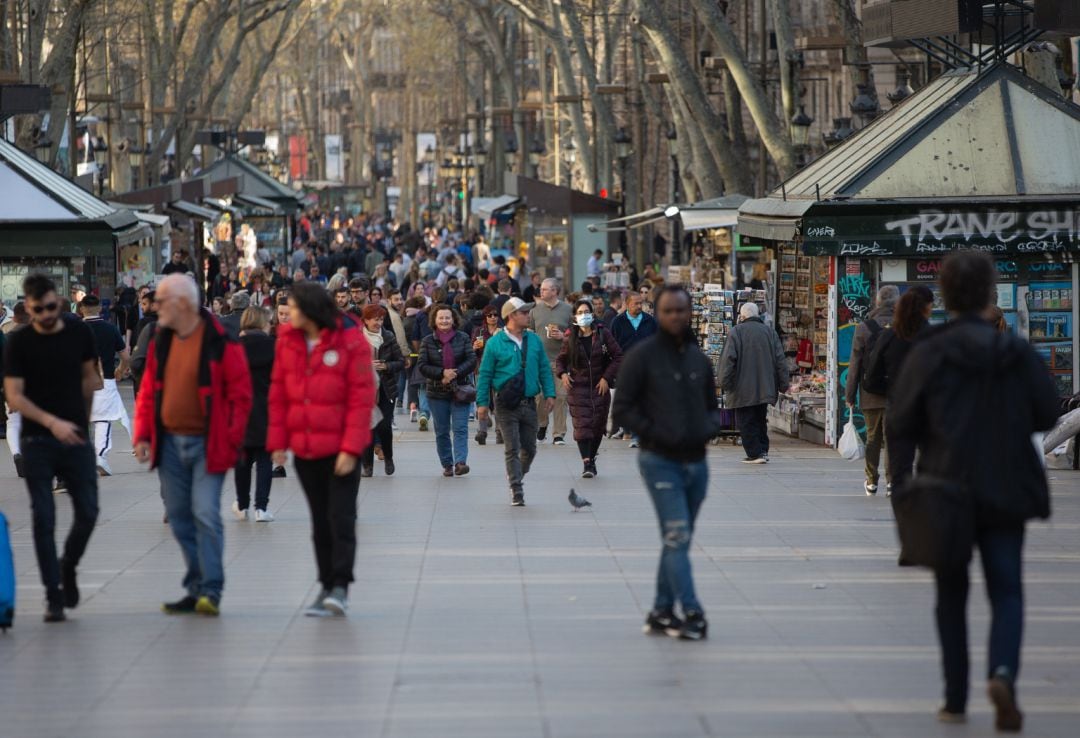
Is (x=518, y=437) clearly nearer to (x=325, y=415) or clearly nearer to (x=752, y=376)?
(x=752, y=376)

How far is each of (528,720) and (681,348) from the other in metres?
2.18

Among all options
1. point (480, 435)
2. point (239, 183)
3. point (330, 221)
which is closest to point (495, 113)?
point (239, 183)

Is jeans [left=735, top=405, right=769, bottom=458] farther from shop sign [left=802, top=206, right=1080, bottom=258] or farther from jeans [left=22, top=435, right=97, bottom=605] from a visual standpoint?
jeans [left=22, top=435, right=97, bottom=605]

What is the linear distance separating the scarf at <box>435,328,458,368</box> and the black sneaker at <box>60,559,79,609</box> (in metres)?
6.84

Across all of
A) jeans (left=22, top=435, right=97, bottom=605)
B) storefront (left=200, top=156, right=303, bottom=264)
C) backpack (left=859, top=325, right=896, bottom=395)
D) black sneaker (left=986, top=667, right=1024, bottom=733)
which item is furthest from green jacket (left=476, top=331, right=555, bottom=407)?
storefront (left=200, top=156, right=303, bottom=264)

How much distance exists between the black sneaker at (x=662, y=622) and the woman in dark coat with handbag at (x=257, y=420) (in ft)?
14.2

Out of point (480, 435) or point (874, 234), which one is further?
point (480, 435)

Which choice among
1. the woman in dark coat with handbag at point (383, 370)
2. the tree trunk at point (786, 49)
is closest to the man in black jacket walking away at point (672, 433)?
the woman in dark coat with handbag at point (383, 370)

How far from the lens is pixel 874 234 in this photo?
57.0 feet

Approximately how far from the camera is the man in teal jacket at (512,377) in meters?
13.9

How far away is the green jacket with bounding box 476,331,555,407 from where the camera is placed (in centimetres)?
1409

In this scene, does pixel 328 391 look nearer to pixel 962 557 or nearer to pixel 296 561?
pixel 296 561

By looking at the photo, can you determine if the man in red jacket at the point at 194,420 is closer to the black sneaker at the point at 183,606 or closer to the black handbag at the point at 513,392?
the black sneaker at the point at 183,606

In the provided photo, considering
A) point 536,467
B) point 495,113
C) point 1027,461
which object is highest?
point 495,113
